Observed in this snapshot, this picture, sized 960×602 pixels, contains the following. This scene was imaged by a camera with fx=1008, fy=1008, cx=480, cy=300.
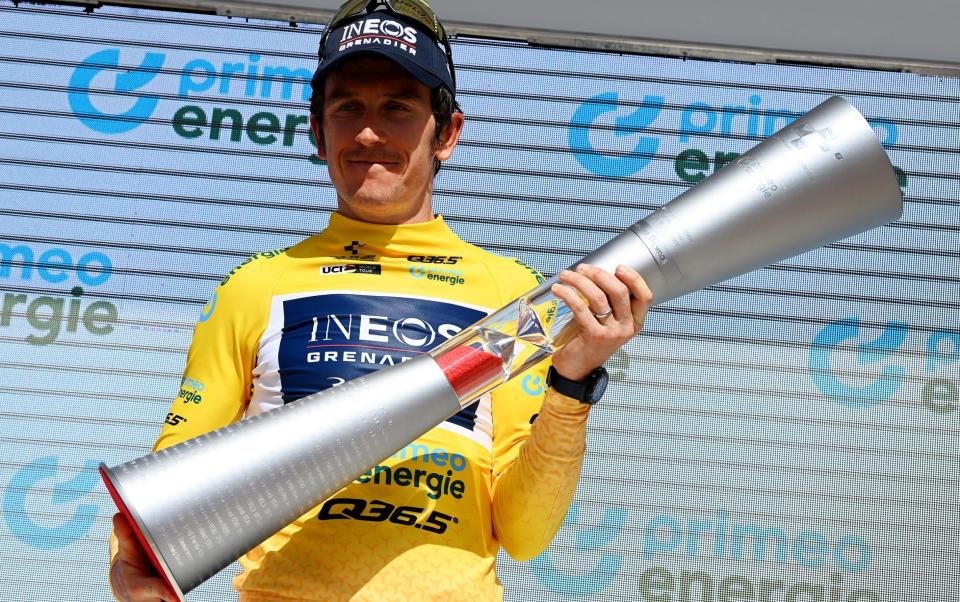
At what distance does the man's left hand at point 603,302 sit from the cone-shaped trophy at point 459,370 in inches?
1.1

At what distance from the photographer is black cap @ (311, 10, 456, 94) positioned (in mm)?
1785

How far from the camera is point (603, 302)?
1404mm

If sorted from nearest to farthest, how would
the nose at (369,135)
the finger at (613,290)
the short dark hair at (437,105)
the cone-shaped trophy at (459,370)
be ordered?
the cone-shaped trophy at (459,370), the finger at (613,290), the nose at (369,135), the short dark hair at (437,105)

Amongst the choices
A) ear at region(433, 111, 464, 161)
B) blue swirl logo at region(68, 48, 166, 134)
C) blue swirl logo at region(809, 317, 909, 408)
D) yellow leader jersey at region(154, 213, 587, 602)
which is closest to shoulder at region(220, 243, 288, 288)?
yellow leader jersey at region(154, 213, 587, 602)

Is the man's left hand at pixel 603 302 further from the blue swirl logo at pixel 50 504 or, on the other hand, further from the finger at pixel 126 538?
the blue swirl logo at pixel 50 504

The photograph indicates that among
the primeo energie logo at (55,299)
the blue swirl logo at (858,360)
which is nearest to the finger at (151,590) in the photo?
the primeo energie logo at (55,299)

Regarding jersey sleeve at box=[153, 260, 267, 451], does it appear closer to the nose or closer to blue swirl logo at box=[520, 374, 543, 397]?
the nose

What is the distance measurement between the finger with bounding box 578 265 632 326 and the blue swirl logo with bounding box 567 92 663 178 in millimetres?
2260

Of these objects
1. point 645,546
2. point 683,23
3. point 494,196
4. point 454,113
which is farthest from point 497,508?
point 683,23

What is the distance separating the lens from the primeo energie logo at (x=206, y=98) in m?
3.69

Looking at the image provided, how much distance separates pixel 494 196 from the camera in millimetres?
3611

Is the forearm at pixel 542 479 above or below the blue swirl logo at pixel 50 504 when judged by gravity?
below

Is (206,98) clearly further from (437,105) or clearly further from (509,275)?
(509,275)

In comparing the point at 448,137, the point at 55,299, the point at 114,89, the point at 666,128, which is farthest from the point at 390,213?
the point at 114,89
